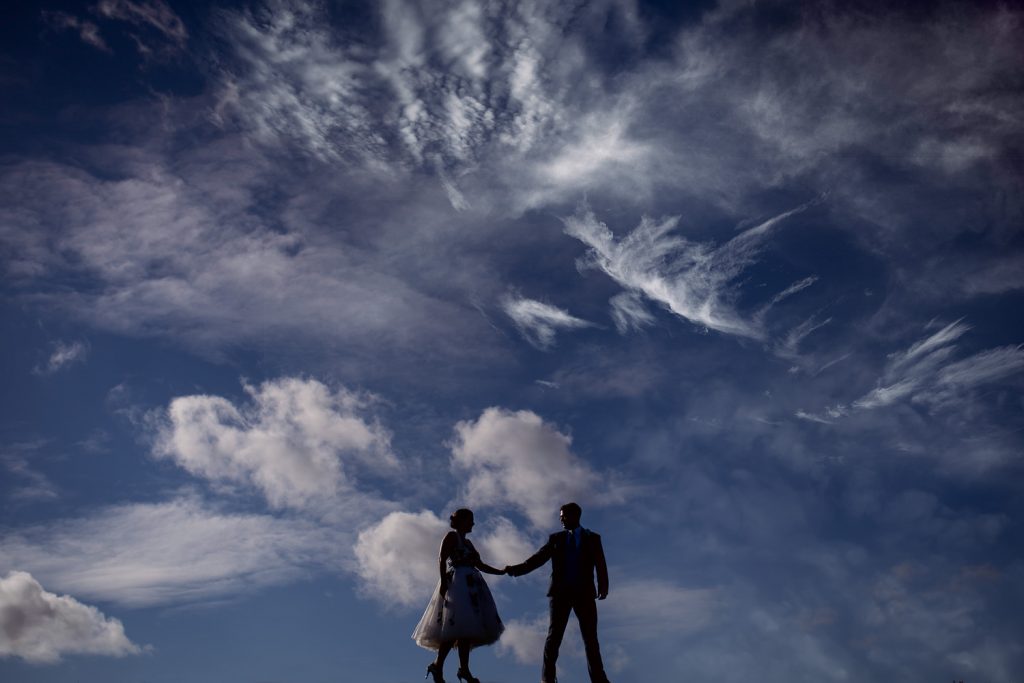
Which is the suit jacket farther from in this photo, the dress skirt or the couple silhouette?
the dress skirt

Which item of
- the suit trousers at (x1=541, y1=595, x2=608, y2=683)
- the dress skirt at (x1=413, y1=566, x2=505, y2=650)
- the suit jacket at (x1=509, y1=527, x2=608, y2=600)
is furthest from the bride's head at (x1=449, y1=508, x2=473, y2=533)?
the suit trousers at (x1=541, y1=595, x2=608, y2=683)

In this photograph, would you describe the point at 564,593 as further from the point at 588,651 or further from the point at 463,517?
the point at 463,517

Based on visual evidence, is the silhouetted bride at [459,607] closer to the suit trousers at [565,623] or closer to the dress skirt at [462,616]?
the dress skirt at [462,616]

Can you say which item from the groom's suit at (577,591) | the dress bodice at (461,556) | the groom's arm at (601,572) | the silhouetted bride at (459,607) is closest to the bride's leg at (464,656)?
the silhouetted bride at (459,607)

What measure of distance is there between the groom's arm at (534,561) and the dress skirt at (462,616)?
689mm

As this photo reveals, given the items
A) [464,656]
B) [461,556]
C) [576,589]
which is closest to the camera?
[576,589]

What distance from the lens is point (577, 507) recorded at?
13805 mm

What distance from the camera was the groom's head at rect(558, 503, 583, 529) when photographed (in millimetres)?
13664

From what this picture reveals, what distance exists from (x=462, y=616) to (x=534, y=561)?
5.43 ft

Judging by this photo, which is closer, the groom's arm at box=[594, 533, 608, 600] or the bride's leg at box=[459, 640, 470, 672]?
the groom's arm at box=[594, 533, 608, 600]

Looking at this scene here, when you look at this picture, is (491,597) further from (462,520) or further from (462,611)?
(462,520)

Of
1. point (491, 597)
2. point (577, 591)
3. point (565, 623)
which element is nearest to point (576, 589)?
point (577, 591)

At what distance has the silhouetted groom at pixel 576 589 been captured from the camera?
1292 cm

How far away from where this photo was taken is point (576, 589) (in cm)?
1302
